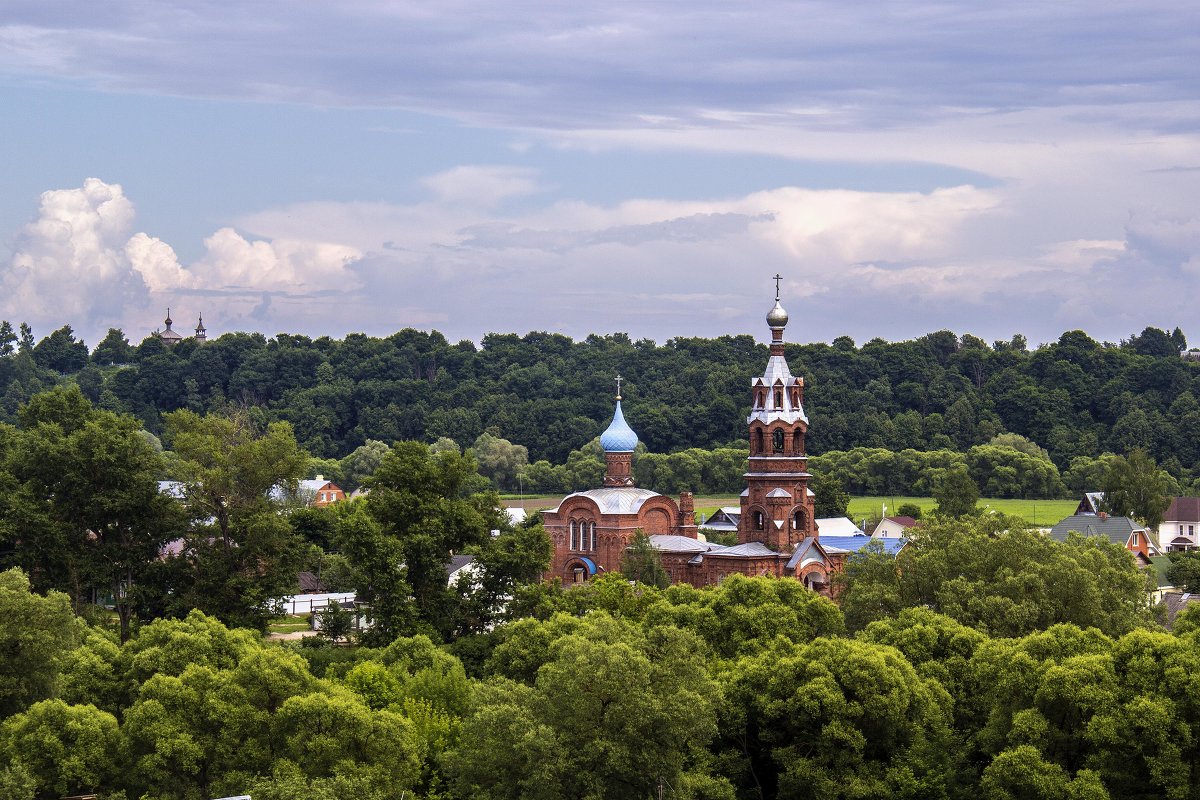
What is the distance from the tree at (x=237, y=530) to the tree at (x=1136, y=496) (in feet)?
218

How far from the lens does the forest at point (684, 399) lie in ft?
482

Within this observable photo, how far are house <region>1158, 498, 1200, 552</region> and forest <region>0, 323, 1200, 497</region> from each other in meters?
20.2

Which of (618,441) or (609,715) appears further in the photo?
(618,441)

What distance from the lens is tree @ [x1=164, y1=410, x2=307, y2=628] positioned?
62.8m

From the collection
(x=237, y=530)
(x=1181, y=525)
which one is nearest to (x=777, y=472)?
(x=237, y=530)

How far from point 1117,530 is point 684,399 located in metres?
72.8

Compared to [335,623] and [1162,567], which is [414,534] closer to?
[335,623]

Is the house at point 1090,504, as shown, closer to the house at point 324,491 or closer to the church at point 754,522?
the church at point 754,522

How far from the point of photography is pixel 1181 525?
119562mm

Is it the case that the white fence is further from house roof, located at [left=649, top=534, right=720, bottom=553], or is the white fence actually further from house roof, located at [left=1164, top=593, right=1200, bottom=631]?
house roof, located at [left=1164, top=593, right=1200, bottom=631]

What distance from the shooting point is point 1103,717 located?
140 feet

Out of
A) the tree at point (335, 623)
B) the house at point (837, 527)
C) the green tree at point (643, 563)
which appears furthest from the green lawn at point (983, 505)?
the tree at point (335, 623)

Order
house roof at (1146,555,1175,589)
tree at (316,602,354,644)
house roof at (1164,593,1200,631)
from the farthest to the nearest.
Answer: house roof at (1146,555,1175,589) < house roof at (1164,593,1200,631) < tree at (316,602,354,644)

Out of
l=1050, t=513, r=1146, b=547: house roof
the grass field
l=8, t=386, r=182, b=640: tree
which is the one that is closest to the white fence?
l=8, t=386, r=182, b=640: tree
